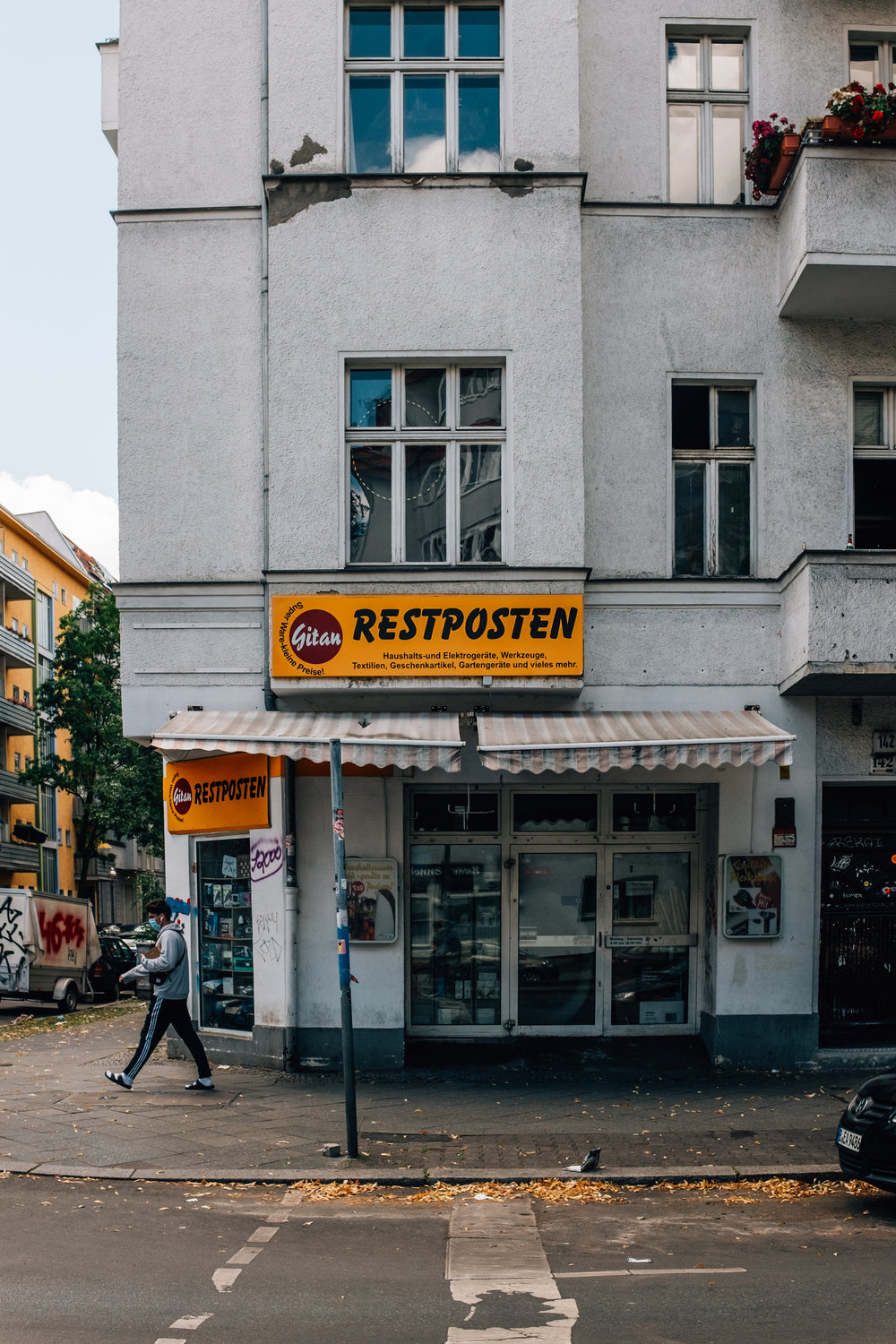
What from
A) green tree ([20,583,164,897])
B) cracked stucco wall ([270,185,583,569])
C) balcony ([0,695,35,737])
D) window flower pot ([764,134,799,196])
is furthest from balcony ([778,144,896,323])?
balcony ([0,695,35,737])

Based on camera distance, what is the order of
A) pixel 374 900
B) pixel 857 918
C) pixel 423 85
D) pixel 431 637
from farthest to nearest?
pixel 423 85
pixel 857 918
pixel 374 900
pixel 431 637

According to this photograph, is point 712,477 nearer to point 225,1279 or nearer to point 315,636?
point 315,636

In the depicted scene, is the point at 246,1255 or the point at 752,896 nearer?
the point at 246,1255

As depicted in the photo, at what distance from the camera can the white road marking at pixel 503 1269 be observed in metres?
6.02

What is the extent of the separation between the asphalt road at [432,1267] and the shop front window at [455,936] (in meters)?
4.85

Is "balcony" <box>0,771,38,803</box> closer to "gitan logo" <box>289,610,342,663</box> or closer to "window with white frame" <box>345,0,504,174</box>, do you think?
"gitan logo" <box>289,610,342,663</box>

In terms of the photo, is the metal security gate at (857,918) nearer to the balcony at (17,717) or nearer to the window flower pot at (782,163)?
the window flower pot at (782,163)

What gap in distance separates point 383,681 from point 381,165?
16.6 feet

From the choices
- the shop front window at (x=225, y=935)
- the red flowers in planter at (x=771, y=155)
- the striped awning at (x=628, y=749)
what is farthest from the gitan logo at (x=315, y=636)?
the red flowers in planter at (x=771, y=155)

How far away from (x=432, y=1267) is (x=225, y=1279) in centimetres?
107

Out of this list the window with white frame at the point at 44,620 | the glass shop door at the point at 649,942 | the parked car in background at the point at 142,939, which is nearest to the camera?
the glass shop door at the point at 649,942

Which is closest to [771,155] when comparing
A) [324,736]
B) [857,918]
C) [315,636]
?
[315,636]

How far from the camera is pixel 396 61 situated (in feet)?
44.0

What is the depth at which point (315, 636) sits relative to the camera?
1277 cm
